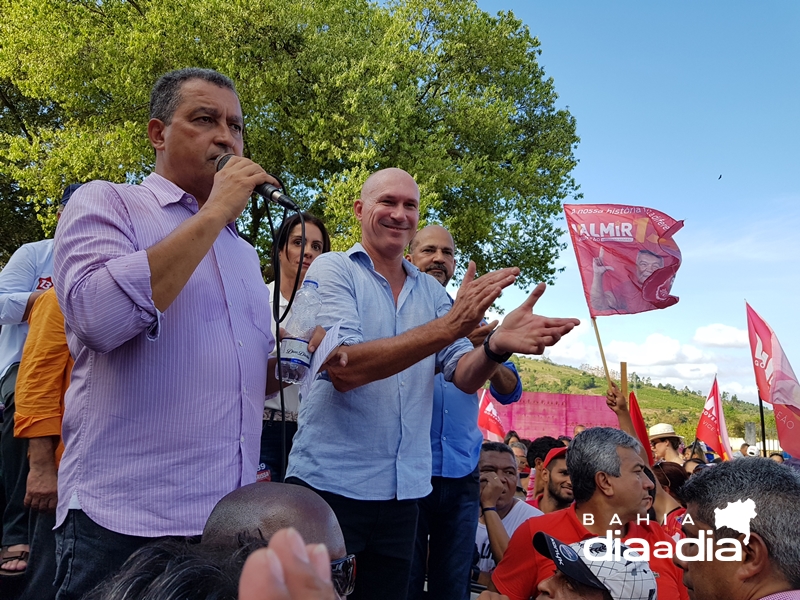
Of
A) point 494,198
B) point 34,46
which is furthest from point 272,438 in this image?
point 494,198

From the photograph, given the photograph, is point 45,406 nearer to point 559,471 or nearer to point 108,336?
point 108,336

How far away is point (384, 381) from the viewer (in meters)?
2.85

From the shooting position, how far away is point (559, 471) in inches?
221

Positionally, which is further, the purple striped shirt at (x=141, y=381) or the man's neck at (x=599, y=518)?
the man's neck at (x=599, y=518)

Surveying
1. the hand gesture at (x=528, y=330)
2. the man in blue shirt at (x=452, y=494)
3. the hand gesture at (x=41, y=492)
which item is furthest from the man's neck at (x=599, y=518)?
the hand gesture at (x=41, y=492)

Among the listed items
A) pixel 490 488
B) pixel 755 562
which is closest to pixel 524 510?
pixel 490 488

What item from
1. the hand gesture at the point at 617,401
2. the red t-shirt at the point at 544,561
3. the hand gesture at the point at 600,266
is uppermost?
the hand gesture at the point at 600,266

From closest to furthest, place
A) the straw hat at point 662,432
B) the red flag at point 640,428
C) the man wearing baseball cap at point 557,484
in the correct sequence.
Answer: the man wearing baseball cap at point 557,484
the red flag at point 640,428
the straw hat at point 662,432

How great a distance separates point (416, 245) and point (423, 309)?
1.70m

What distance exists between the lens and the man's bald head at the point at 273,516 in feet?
4.43

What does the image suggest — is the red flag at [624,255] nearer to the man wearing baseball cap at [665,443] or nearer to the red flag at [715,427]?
the man wearing baseball cap at [665,443]

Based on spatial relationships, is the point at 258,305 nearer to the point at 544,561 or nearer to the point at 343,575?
the point at 343,575

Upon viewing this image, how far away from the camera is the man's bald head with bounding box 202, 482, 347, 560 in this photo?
4.43 feet

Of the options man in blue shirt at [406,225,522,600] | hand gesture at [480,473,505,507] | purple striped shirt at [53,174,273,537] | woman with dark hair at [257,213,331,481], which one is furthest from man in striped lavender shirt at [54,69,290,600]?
hand gesture at [480,473,505,507]
